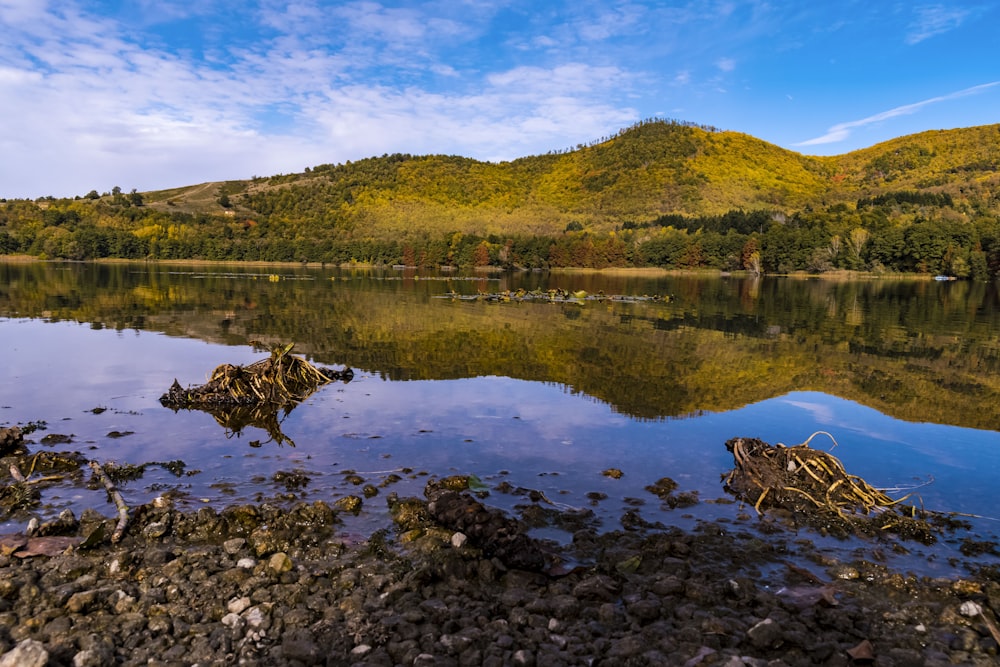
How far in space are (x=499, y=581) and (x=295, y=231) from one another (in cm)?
18051

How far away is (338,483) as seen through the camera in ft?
29.1

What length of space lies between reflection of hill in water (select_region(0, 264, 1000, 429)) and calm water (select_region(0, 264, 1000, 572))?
158mm

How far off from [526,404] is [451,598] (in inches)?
333

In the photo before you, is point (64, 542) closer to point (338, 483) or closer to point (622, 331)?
point (338, 483)

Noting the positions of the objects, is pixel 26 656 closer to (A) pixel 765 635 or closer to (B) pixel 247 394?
(A) pixel 765 635

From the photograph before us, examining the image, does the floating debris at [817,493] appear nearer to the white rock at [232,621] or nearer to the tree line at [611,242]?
the white rock at [232,621]

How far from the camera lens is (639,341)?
24.3 m

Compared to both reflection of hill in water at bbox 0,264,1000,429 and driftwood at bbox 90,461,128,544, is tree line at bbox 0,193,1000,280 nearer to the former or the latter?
reflection of hill in water at bbox 0,264,1000,429

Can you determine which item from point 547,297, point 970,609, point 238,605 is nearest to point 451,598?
point 238,605

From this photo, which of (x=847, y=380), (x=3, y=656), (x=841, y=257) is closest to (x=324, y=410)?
(x=3, y=656)

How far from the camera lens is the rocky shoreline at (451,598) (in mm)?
4930

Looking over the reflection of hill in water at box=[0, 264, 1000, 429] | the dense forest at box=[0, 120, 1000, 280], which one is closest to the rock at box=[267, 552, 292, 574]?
the reflection of hill in water at box=[0, 264, 1000, 429]

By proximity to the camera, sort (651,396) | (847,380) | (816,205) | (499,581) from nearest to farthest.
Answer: (499,581) → (651,396) → (847,380) → (816,205)

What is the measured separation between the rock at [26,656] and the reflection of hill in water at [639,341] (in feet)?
36.1
